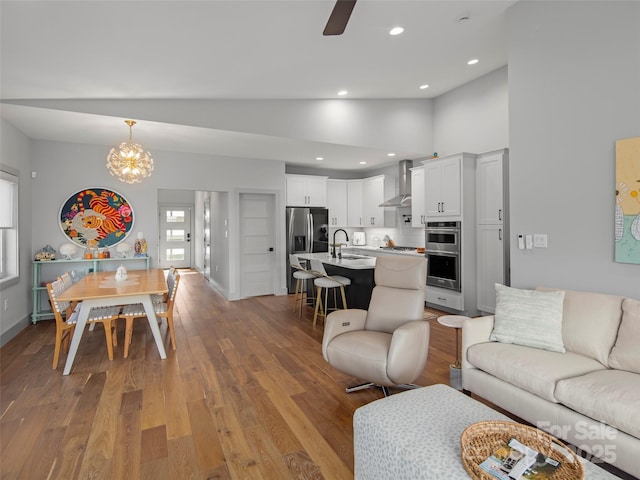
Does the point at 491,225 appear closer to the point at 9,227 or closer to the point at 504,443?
the point at 504,443

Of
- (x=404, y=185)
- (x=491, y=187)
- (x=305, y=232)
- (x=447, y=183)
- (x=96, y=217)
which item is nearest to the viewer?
(x=491, y=187)

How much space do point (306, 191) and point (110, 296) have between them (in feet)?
14.9

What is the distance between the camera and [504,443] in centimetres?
142

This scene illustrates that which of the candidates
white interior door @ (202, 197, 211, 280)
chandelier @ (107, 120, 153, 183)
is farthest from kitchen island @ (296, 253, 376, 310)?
white interior door @ (202, 197, 211, 280)

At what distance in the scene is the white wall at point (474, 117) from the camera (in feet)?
15.9

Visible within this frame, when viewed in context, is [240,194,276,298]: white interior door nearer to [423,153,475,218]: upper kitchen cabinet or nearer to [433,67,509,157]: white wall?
[423,153,475,218]: upper kitchen cabinet

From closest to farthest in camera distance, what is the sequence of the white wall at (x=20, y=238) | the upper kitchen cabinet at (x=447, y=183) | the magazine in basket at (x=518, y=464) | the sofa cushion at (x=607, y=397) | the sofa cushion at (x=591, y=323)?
the magazine in basket at (x=518, y=464)
the sofa cushion at (x=607, y=397)
the sofa cushion at (x=591, y=323)
the white wall at (x=20, y=238)
the upper kitchen cabinet at (x=447, y=183)

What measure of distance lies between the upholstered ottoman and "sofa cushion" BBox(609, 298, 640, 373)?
3.60 feet

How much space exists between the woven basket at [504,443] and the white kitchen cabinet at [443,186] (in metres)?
3.95

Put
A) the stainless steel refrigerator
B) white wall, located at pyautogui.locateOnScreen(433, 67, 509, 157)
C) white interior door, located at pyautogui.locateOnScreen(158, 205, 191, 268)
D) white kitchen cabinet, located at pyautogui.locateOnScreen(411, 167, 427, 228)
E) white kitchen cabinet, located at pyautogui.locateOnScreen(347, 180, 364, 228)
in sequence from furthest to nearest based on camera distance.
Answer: white interior door, located at pyautogui.locateOnScreen(158, 205, 191, 268) < white kitchen cabinet, located at pyautogui.locateOnScreen(347, 180, 364, 228) < the stainless steel refrigerator < white kitchen cabinet, located at pyautogui.locateOnScreen(411, 167, 427, 228) < white wall, located at pyautogui.locateOnScreen(433, 67, 509, 157)

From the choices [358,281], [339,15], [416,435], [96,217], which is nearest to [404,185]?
[358,281]

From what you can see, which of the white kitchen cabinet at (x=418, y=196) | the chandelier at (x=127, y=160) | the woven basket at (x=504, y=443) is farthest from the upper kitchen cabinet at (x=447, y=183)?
the chandelier at (x=127, y=160)

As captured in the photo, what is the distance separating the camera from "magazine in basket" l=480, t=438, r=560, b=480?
4.09 ft

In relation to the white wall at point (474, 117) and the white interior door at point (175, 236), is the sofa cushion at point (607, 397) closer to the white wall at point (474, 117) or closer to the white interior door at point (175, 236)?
the white wall at point (474, 117)
